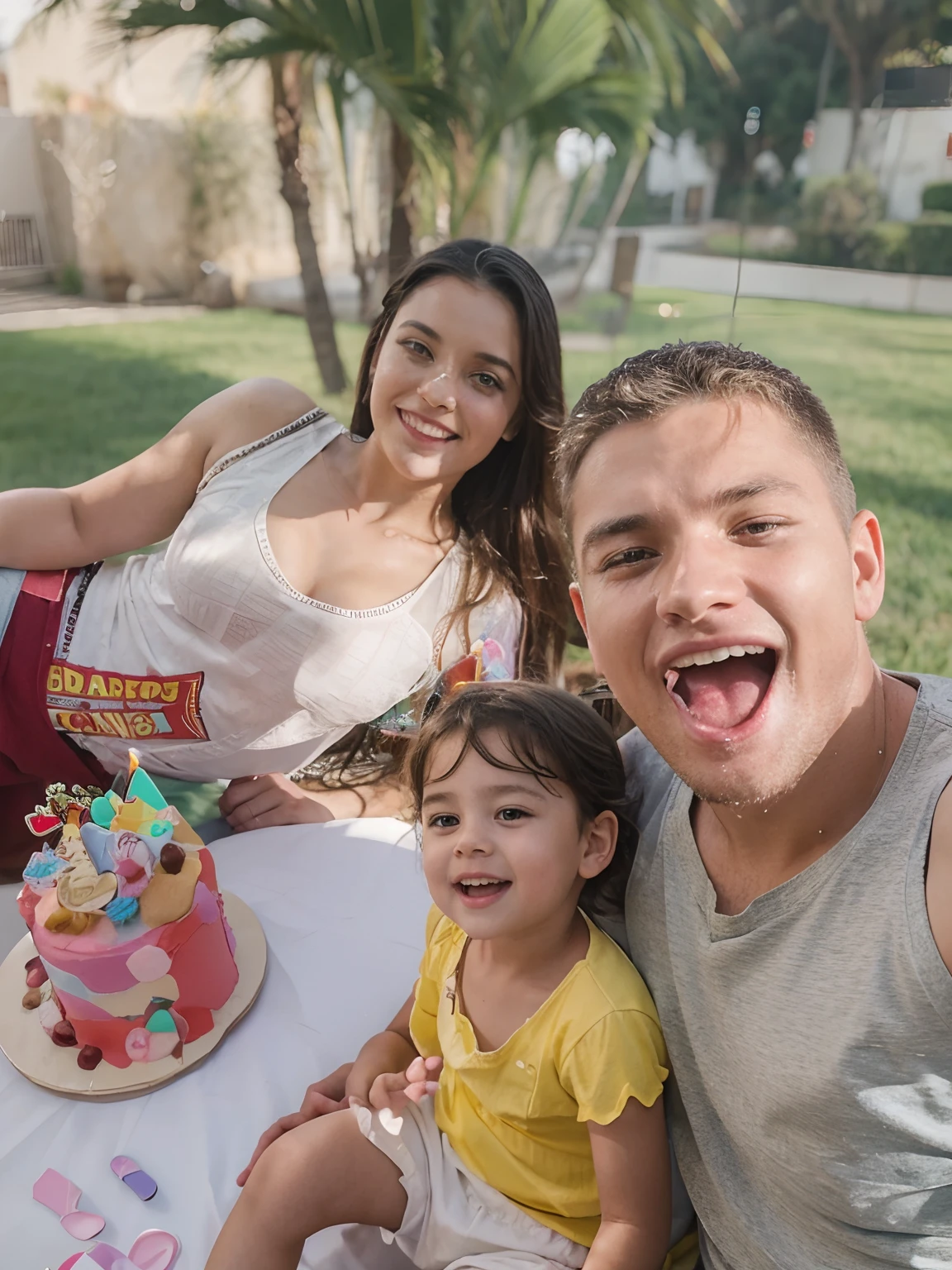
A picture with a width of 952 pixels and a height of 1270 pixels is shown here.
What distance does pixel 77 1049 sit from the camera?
153cm

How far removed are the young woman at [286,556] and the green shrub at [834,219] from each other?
25.9ft

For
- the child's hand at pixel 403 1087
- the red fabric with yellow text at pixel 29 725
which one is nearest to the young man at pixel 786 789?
the child's hand at pixel 403 1087

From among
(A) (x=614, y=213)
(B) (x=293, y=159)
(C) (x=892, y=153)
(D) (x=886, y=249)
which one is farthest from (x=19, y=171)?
(D) (x=886, y=249)

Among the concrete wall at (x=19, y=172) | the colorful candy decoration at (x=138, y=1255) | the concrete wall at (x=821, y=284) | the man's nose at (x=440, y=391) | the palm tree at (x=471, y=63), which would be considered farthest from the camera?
the concrete wall at (x=821, y=284)

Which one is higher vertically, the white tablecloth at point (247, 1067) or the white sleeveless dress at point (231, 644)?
the white sleeveless dress at point (231, 644)

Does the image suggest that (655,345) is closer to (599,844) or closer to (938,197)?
Result: (938,197)

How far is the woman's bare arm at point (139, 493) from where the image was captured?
6.78 ft

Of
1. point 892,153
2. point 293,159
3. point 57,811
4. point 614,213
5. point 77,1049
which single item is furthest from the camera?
point 892,153

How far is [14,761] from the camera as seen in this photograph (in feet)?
6.92

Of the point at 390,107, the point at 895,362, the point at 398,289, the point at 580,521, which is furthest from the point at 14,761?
the point at 895,362

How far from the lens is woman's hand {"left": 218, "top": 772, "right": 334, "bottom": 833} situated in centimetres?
216

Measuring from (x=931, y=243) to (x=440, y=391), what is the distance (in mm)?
8110

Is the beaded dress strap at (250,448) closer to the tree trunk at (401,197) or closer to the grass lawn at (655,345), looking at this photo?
the grass lawn at (655,345)

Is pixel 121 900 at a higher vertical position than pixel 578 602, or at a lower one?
lower
